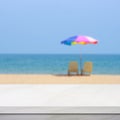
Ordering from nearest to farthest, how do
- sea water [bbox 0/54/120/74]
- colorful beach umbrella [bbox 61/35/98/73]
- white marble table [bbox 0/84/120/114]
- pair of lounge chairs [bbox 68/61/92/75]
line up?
white marble table [bbox 0/84/120/114] < pair of lounge chairs [bbox 68/61/92/75] < colorful beach umbrella [bbox 61/35/98/73] < sea water [bbox 0/54/120/74]

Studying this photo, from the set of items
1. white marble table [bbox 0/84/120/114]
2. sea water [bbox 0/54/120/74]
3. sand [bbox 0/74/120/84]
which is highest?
sea water [bbox 0/54/120/74]

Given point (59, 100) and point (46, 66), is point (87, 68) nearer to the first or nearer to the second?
point (59, 100)

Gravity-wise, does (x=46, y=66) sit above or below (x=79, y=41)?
below

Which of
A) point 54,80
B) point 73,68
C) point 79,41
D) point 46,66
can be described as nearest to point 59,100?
point 54,80

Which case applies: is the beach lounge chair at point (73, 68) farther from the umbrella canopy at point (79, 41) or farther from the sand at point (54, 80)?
the sand at point (54, 80)

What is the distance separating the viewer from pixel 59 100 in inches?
226

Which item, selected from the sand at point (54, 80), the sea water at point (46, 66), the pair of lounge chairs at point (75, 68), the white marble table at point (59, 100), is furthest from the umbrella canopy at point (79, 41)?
the sea water at point (46, 66)

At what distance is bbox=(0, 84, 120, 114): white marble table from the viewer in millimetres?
4863

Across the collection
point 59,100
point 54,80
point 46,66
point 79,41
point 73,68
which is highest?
point 79,41

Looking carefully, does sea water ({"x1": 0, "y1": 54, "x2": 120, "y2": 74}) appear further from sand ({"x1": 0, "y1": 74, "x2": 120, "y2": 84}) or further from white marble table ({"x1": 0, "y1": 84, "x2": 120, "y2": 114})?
white marble table ({"x1": 0, "y1": 84, "x2": 120, "y2": 114})

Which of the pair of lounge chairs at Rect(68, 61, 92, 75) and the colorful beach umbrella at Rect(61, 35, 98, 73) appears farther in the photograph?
the colorful beach umbrella at Rect(61, 35, 98, 73)

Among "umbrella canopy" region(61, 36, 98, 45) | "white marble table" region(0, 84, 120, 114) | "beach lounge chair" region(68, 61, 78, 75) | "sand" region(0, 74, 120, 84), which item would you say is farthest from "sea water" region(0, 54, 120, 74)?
"white marble table" region(0, 84, 120, 114)

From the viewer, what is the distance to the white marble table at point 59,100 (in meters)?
4.86

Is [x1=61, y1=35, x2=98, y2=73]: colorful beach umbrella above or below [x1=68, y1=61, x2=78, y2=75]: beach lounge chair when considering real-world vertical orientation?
above
